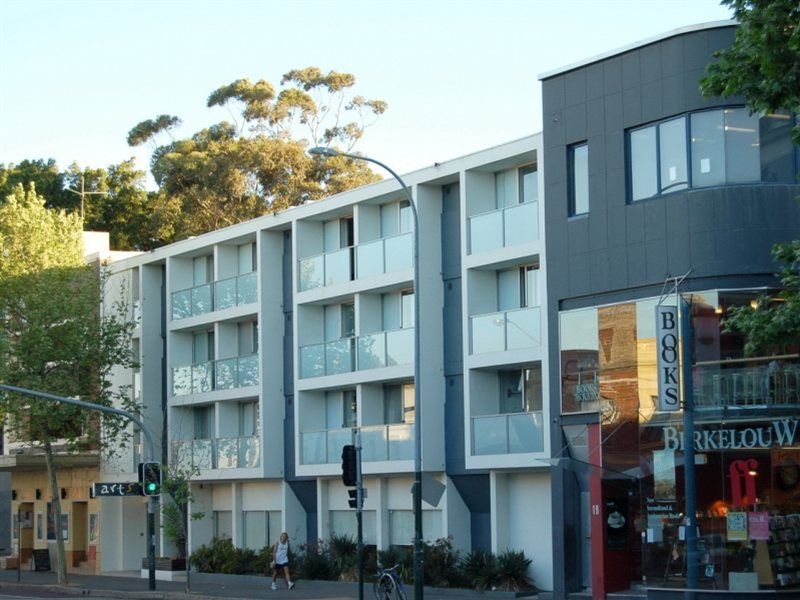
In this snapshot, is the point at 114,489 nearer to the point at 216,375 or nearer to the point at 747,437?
the point at 216,375

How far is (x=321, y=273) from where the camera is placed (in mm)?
41156

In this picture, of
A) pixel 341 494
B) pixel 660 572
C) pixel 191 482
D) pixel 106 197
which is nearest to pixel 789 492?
pixel 660 572

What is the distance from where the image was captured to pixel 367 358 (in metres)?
39.0

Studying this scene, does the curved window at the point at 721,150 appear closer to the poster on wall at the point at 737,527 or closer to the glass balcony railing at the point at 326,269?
the poster on wall at the point at 737,527

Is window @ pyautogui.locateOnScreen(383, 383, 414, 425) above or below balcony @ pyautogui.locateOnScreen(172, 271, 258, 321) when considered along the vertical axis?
below

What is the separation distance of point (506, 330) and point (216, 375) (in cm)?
1458

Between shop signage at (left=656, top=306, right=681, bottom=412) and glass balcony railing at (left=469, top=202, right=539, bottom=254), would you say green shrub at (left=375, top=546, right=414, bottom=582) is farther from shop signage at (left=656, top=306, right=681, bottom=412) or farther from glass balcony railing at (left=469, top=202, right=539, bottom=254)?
shop signage at (left=656, top=306, right=681, bottom=412)

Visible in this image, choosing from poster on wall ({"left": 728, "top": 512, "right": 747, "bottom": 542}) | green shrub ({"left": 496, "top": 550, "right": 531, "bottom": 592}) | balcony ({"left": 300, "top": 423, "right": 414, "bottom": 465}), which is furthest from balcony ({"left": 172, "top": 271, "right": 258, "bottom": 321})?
poster on wall ({"left": 728, "top": 512, "right": 747, "bottom": 542})

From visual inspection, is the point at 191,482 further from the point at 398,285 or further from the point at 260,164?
the point at 260,164

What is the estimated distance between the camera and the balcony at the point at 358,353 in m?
37.7

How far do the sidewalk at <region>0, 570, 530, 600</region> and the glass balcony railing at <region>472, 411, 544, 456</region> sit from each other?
3.47 meters

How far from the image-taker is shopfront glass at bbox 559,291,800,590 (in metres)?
26.6

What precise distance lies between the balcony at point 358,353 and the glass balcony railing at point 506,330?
8.79ft

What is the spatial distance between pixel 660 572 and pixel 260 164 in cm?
3816
